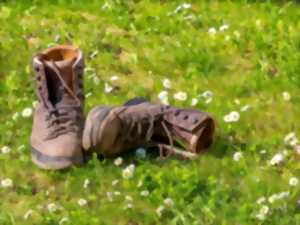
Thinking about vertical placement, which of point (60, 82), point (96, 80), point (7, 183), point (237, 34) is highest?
point (60, 82)

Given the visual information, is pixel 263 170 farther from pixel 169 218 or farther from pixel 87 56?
pixel 87 56

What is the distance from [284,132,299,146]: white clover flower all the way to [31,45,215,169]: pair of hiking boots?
41cm

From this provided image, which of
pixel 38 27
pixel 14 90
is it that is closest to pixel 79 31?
pixel 38 27

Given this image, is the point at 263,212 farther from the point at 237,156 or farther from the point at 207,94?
the point at 207,94

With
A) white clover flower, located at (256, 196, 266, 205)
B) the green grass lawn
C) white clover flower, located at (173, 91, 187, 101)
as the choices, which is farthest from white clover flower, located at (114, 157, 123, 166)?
white clover flower, located at (256, 196, 266, 205)

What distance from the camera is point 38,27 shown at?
679 centimetres

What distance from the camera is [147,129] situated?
5.33m

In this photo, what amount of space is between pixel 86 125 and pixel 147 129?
343 mm

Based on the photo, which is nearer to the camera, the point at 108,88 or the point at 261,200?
the point at 261,200

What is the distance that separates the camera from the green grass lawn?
4.84m

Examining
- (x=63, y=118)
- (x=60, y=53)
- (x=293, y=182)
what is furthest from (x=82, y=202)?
(x=293, y=182)

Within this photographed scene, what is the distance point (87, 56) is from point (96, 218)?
6.26 feet

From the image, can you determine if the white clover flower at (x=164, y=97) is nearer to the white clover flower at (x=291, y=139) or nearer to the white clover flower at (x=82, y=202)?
the white clover flower at (x=291, y=139)

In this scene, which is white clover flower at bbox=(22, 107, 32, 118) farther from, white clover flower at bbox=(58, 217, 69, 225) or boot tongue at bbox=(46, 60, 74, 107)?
white clover flower at bbox=(58, 217, 69, 225)
